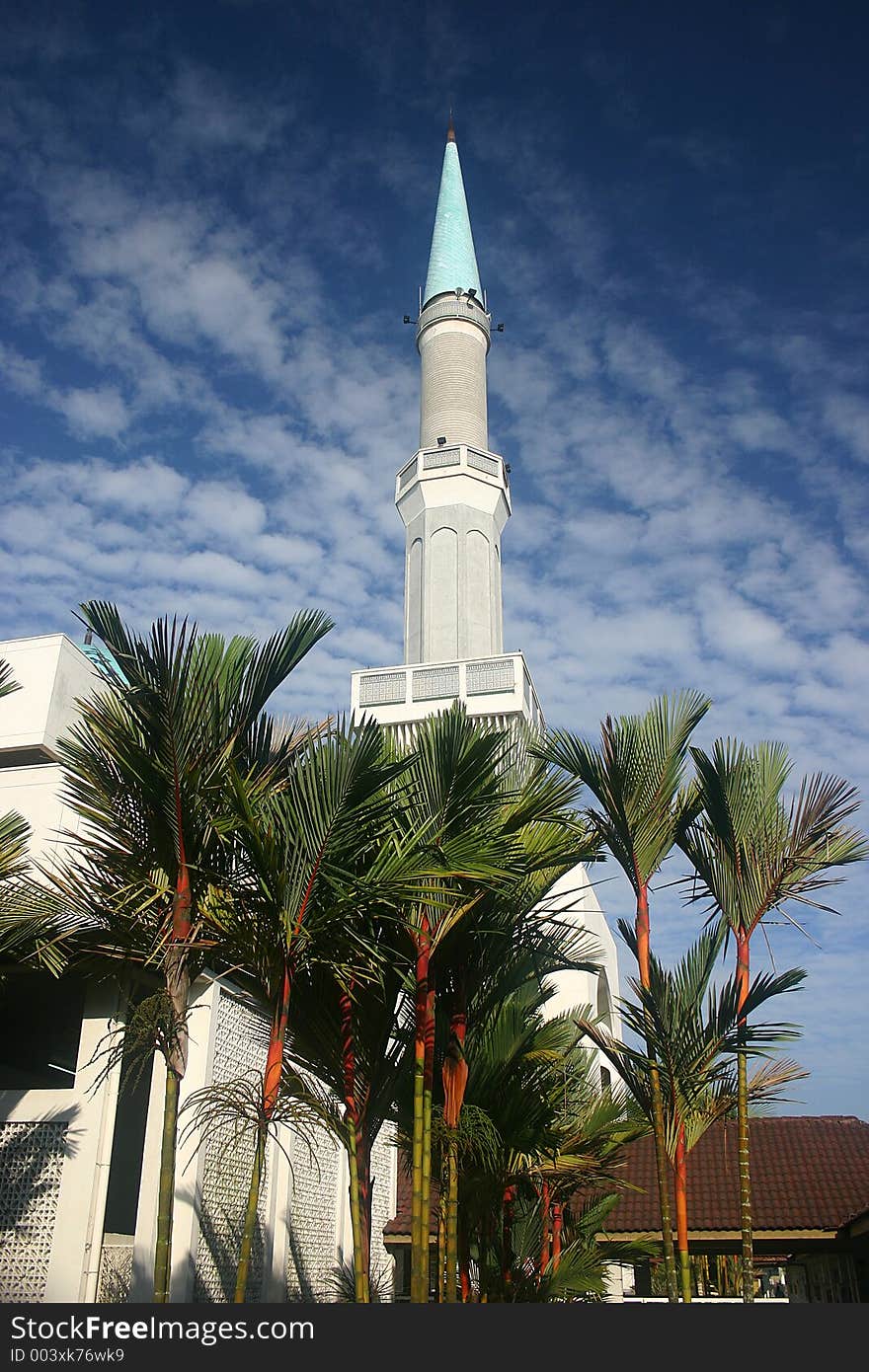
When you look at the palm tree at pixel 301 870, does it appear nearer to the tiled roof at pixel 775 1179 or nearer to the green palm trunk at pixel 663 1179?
the green palm trunk at pixel 663 1179

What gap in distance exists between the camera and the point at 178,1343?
3.85 metres

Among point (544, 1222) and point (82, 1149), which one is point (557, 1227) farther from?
point (82, 1149)

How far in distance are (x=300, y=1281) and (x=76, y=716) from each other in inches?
285

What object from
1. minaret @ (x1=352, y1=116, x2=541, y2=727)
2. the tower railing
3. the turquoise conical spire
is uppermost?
the turquoise conical spire

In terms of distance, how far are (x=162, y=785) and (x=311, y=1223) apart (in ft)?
30.7

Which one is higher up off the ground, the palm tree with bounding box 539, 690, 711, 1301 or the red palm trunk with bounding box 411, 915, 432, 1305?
the palm tree with bounding box 539, 690, 711, 1301

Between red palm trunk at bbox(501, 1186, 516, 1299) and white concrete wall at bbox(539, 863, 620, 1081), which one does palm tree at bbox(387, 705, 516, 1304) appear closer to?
red palm trunk at bbox(501, 1186, 516, 1299)

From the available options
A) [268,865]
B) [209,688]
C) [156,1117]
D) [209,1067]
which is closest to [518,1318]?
[268,865]

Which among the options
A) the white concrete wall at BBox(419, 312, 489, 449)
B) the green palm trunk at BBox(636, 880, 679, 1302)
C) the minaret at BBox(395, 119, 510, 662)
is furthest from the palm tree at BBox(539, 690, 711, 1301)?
the white concrete wall at BBox(419, 312, 489, 449)

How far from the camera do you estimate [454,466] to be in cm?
2261

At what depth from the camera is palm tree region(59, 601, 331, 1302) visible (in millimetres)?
5660

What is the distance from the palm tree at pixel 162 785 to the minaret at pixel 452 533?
1250cm

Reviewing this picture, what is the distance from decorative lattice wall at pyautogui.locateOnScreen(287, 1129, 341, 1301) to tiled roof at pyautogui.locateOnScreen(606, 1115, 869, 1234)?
3747 millimetres

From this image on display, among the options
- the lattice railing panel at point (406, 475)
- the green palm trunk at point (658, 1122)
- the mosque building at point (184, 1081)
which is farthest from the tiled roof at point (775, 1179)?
the lattice railing panel at point (406, 475)
